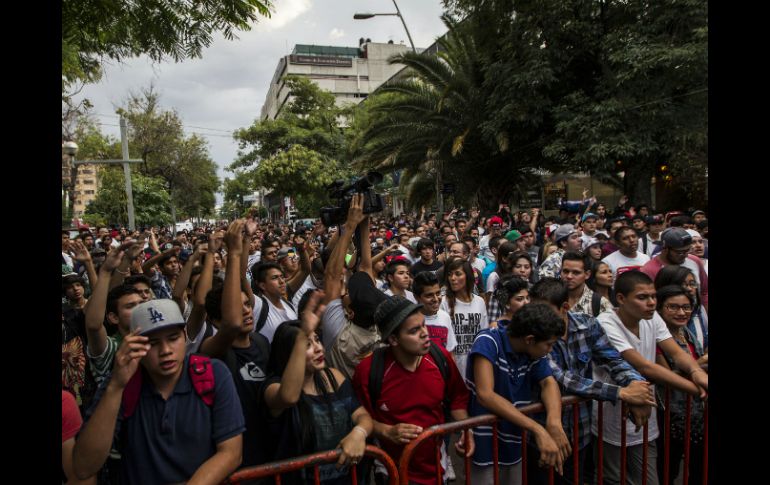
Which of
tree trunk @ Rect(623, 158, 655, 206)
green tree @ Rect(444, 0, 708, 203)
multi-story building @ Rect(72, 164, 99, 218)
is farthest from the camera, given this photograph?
multi-story building @ Rect(72, 164, 99, 218)

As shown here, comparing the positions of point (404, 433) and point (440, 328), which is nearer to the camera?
point (404, 433)

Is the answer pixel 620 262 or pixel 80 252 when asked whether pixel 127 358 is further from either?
pixel 620 262

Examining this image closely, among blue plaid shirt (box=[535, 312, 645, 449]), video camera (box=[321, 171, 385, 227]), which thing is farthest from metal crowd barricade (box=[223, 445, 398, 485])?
video camera (box=[321, 171, 385, 227])

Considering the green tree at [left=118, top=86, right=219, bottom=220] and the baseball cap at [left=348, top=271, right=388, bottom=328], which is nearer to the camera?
the baseball cap at [left=348, top=271, right=388, bottom=328]

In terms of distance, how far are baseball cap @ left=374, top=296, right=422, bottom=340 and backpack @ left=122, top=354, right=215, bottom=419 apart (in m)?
0.94

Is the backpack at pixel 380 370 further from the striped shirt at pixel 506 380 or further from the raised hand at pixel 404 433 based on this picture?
the raised hand at pixel 404 433

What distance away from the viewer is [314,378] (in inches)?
101

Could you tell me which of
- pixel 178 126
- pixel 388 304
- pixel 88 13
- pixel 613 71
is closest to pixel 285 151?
pixel 178 126

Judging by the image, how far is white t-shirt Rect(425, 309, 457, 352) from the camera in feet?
12.8

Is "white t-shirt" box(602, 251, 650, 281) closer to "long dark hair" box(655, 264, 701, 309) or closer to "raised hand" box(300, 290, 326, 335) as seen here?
"long dark hair" box(655, 264, 701, 309)

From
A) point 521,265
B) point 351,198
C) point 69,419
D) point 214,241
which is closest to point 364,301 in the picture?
point 351,198

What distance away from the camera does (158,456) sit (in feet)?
6.77

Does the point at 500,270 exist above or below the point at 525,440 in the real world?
above

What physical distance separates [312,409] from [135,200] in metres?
25.4
